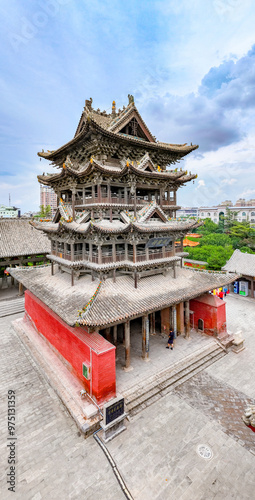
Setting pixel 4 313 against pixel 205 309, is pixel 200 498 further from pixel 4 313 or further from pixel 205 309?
pixel 4 313

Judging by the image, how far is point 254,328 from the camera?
68.8 feet

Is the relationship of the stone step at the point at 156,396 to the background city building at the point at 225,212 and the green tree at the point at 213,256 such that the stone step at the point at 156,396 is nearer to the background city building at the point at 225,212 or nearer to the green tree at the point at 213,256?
the green tree at the point at 213,256

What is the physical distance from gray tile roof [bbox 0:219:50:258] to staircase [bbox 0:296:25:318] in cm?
539

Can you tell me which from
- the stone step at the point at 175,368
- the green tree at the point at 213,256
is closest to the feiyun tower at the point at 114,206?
the stone step at the point at 175,368

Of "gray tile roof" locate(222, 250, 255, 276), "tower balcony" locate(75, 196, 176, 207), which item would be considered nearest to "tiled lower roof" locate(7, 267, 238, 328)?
"tower balcony" locate(75, 196, 176, 207)

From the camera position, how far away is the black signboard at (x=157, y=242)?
640 inches

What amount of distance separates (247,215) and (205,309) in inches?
3762

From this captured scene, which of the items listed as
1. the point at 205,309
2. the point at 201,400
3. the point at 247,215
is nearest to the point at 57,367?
the point at 201,400

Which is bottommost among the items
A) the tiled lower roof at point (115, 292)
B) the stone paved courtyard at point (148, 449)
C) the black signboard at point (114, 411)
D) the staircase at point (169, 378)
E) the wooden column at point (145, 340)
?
the stone paved courtyard at point (148, 449)

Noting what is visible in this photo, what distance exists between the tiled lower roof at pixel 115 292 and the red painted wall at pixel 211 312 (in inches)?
57.9

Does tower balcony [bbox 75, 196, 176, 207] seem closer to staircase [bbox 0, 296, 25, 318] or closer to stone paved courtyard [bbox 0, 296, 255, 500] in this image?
stone paved courtyard [bbox 0, 296, 255, 500]

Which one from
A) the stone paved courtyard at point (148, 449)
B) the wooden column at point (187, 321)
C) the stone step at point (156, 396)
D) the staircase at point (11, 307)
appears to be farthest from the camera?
the staircase at point (11, 307)

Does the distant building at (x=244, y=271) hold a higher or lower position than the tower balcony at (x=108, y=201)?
lower

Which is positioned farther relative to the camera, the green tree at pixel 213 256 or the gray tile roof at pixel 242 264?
the green tree at pixel 213 256
